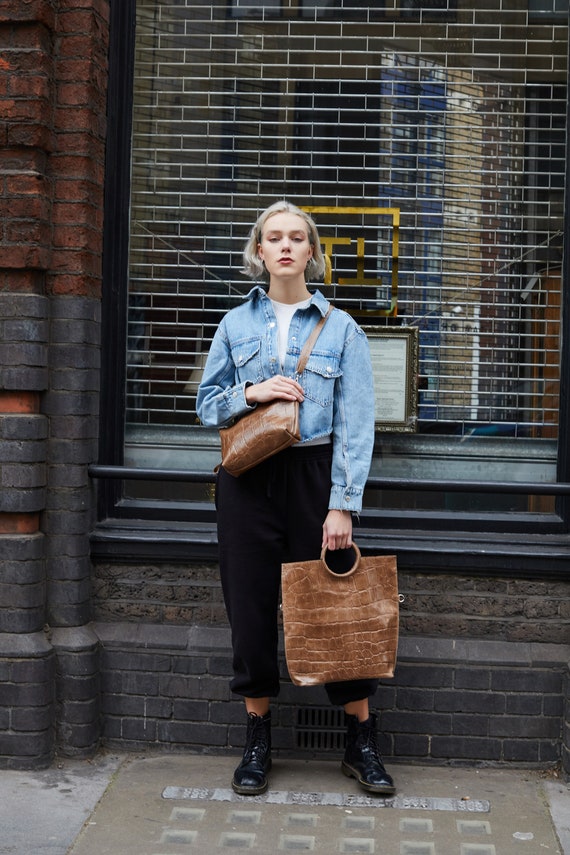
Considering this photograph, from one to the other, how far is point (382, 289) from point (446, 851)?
7.89 feet

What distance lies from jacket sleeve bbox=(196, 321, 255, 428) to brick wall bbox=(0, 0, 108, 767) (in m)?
0.72

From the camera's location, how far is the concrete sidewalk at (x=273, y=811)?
144 inches

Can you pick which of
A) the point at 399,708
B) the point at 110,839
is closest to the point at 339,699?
the point at 399,708

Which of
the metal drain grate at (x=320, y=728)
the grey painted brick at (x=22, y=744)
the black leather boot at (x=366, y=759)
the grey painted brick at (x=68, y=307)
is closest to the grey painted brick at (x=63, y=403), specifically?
the grey painted brick at (x=68, y=307)

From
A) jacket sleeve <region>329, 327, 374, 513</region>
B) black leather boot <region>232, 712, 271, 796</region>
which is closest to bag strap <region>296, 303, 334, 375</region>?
jacket sleeve <region>329, 327, 374, 513</region>

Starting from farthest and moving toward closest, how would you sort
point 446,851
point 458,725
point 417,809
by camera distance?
point 458,725 < point 417,809 < point 446,851

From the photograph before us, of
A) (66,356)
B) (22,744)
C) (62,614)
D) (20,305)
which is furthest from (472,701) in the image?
(20,305)

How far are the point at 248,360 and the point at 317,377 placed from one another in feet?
0.91

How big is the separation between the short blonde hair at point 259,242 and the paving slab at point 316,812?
6.74ft

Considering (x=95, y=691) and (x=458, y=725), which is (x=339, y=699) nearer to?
(x=458, y=725)

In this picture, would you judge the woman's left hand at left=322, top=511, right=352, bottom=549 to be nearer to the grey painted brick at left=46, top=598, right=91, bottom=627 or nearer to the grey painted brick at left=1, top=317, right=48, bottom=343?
the grey painted brick at left=46, top=598, right=91, bottom=627

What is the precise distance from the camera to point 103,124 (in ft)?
15.1

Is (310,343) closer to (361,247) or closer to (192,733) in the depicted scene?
(361,247)

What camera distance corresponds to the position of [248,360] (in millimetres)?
3982
